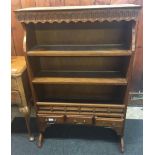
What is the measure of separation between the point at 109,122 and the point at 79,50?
1.84 feet

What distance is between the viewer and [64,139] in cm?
177

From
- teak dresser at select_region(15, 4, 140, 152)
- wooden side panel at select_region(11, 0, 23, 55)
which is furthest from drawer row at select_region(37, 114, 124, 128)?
wooden side panel at select_region(11, 0, 23, 55)

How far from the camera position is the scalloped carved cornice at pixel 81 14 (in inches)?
49.7

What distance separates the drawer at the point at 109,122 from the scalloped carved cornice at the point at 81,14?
2.29ft

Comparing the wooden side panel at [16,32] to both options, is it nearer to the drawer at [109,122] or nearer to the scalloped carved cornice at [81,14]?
the scalloped carved cornice at [81,14]

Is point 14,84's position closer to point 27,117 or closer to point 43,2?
point 27,117

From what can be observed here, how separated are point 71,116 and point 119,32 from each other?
69 cm

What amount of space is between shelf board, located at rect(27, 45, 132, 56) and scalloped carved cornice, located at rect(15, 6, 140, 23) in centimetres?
20

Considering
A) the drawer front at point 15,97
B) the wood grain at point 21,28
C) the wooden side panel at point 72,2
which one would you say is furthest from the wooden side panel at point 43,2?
the drawer front at point 15,97

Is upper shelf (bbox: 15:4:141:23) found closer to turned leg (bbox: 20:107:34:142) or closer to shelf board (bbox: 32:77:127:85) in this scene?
shelf board (bbox: 32:77:127:85)

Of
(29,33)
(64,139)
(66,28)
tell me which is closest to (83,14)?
(66,28)

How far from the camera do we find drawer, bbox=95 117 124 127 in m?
1.58
